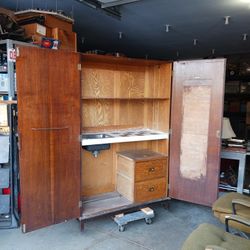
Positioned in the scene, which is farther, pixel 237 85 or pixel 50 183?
pixel 237 85

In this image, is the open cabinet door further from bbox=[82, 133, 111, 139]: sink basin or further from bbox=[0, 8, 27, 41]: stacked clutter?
bbox=[0, 8, 27, 41]: stacked clutter

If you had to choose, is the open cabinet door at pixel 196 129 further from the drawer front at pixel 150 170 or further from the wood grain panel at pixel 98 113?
the wood grain panel at pixel 98 113

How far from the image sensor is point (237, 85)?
7.25 meters

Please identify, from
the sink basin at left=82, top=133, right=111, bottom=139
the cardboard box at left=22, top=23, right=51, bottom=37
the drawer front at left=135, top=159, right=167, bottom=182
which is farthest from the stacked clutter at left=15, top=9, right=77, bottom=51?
the drawer front at left=135, top=159, right=167, bottom=182

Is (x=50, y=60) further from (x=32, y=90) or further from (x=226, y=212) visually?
(x=226, y=212)

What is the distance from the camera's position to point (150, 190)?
2951mm

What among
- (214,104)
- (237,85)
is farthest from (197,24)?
(237,85)

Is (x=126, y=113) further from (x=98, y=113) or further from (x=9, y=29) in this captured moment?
(x=9, y=29)

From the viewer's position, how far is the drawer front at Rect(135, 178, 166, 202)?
2869 millimetres

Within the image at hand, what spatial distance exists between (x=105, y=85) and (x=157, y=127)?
2.86ft

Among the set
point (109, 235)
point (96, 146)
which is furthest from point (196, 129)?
point (109, 235)

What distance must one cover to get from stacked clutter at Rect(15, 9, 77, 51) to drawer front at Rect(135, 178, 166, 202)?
177cm

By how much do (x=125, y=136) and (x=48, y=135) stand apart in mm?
937

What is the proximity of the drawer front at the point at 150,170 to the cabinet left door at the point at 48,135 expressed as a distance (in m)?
0.68
